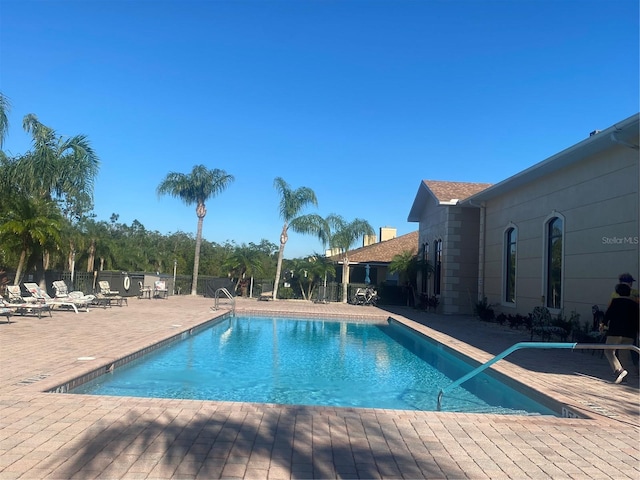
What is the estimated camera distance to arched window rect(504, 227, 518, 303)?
16656 mm

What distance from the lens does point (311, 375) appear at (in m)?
9.48

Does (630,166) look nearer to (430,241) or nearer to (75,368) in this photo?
(75,368)

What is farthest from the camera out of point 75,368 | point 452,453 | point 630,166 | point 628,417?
point 630,166

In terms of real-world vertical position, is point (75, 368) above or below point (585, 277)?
below

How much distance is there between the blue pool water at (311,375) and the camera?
24.4 ft

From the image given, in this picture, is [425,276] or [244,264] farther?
[244,264]

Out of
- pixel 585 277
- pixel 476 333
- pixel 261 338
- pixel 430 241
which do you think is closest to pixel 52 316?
pixel 261 338

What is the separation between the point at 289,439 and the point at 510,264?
46.9 ft

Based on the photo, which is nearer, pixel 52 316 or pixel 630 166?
pixel 630 166

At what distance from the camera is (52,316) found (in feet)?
44.5

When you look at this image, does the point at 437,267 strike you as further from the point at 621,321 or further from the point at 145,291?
the point at 621,321

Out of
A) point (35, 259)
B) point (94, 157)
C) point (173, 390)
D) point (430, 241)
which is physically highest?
point (94, 157)

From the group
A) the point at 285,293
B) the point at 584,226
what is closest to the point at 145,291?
the point at 285,293

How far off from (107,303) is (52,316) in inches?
178
